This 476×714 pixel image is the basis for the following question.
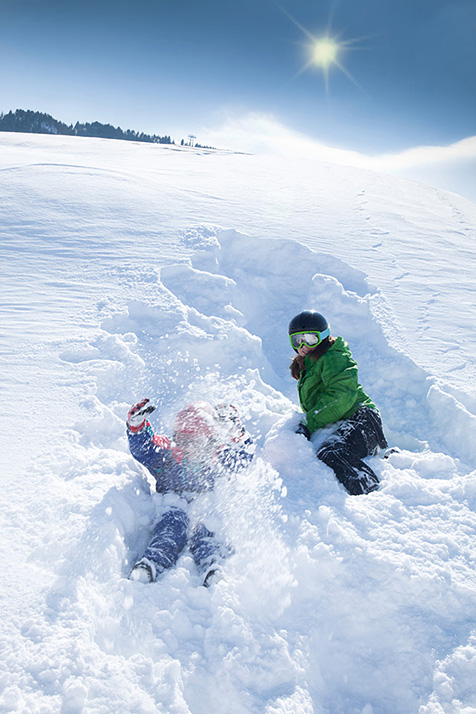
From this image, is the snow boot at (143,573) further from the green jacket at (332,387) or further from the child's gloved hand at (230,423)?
the green jacket at (332,387)

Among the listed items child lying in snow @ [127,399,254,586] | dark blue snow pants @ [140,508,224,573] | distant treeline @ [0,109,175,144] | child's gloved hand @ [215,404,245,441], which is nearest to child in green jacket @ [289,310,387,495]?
child's gloved hand @ [215,404,245,441]

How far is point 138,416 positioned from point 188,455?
52 cm

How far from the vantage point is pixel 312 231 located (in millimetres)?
7965

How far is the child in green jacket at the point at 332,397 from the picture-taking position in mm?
3277

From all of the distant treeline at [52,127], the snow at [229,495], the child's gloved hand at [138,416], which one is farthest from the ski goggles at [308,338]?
the distant treeline at [52,127]

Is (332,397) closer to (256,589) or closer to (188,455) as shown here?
(188,455)

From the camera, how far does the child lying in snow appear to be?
2707mm

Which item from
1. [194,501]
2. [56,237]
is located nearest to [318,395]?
[194,501]

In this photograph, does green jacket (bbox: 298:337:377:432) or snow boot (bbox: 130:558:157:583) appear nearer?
snow boot (bbox: 130:558:157:583)

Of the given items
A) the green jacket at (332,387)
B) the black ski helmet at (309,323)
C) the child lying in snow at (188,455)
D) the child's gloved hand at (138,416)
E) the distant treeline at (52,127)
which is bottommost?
the child lying in snow at (188,455)

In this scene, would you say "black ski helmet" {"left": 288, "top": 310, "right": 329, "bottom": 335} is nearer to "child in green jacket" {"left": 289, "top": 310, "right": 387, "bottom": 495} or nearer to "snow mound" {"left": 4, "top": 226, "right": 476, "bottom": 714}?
"child in green jacket" {"left": 289, "top": 310, "right": 387, "bottom": 495}

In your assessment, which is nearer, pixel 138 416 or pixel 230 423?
pixel 138 416

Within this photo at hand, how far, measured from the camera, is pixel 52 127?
5447 cm

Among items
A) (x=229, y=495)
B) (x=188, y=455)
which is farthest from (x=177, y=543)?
(x=188, y=455)
